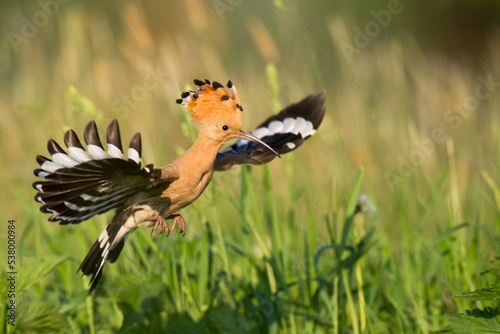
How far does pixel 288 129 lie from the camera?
1901 millimetres

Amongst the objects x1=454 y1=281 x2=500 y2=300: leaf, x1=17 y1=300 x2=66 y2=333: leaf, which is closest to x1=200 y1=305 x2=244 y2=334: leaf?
x1=17 y1=300 x2=66 y2=333: leaf

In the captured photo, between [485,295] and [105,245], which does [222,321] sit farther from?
[485,295]

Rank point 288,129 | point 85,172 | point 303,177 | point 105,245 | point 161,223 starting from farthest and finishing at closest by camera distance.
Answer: point 303,177 < point 288,129 < point 105,245 < point 161,223 < point 85,172

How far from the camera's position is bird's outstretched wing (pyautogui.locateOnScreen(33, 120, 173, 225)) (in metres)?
1.19

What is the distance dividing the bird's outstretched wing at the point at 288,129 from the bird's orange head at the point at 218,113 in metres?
0.45

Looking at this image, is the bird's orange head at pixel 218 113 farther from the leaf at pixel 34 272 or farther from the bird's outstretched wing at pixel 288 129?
the leaf at pixel 34 272

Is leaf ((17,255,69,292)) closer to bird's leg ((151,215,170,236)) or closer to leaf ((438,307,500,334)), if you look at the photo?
bird's leg ((151,215,170,236))

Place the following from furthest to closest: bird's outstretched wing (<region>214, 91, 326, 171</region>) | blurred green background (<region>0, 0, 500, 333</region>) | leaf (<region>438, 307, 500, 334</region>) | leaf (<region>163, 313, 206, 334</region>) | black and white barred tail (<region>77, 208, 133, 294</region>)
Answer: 1. blurred green background (<region>0, 0, 500, 333</region>)
2. leaf (<region>163, 313, 206, 334</region>)
3. bird's outstretched wing (<region>214, 91, 326, 171</region>)
4. leaf (<region>438, 307, 500, 334</region>)
5. black and white barred tail (<region>77, 208, 133, 294</region>)

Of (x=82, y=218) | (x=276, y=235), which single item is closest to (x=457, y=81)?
(x=276, y=235)

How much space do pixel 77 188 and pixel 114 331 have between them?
37.8 inches

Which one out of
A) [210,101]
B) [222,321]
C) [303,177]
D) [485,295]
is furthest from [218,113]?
[303,177]

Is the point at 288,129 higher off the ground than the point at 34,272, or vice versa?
the point at 288,129

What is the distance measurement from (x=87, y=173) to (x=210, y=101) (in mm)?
234

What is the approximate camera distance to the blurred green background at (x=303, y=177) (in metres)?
2.08
